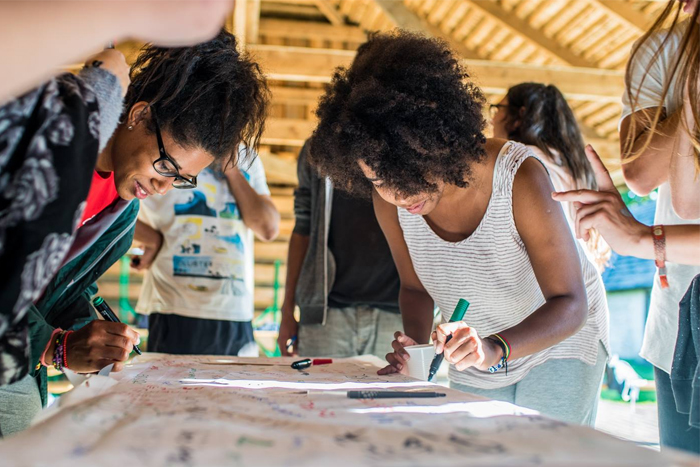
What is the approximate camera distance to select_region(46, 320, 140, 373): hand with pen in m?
1.38

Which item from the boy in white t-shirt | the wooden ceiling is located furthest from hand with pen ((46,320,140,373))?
the wooden ceiling

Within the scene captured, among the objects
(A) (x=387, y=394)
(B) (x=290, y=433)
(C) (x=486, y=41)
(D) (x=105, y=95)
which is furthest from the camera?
(C) (x=486, y=41)

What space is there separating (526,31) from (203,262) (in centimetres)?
516

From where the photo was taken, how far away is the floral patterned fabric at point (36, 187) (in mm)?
736

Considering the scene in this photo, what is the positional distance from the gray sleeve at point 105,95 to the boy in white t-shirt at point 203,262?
1436mm

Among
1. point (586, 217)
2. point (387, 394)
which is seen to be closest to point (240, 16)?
point (586, 217)

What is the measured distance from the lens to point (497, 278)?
5.42 ft

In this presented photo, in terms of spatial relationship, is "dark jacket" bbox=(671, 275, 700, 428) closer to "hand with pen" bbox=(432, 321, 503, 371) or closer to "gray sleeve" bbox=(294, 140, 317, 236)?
"hand with pen" bbox=(432, 321, 503, 371)

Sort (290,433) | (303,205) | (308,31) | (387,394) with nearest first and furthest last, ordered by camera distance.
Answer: (290,433)
(387,394)
(303,205)
(308,31)

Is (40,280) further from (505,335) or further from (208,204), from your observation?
(208,204)

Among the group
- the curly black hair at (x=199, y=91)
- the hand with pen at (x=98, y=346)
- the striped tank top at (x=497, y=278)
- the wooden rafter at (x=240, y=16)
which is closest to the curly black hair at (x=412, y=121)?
the striped tank top at (x=497, y=278)

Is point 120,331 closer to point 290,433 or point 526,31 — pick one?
point 290,433

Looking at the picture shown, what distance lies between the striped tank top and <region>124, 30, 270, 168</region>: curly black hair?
0.54 metres

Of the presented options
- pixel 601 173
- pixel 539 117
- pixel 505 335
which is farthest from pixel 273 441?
pixel 539 117
